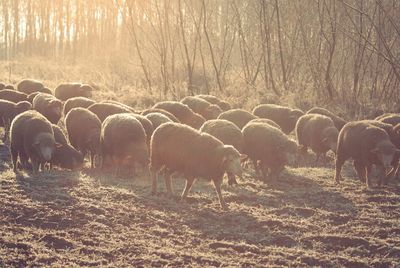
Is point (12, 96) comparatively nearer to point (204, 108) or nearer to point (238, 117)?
point (204, 108)

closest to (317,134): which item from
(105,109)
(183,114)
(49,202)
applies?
(183,114)

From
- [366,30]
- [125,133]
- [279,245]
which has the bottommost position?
[279,245]

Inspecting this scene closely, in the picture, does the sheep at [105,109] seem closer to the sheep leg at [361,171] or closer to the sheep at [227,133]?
the sheep at [227,133]

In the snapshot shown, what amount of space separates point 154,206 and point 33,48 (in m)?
50.3

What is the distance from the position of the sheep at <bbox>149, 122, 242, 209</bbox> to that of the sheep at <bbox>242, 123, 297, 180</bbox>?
2345mm

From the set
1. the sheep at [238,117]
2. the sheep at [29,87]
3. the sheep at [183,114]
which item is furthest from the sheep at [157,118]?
the sheep at [29,87]

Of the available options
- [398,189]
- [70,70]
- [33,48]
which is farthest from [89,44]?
[398,189]

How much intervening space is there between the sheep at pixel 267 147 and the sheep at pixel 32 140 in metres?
4.27

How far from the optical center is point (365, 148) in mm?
9711

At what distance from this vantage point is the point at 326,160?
1316 cm

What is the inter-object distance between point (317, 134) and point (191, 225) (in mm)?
6759

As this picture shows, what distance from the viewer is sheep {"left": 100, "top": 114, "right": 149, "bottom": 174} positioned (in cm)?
1037

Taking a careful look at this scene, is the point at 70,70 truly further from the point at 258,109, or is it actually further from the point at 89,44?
the point at 258,109

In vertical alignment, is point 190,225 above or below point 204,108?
below
